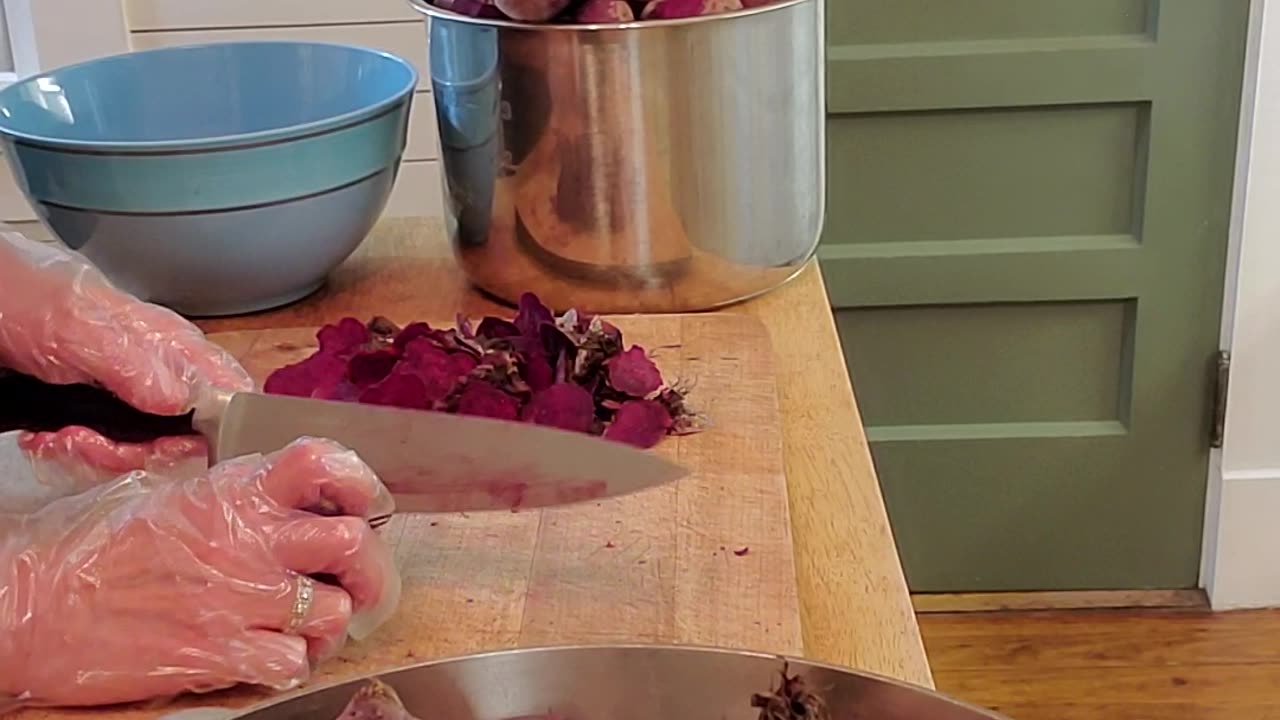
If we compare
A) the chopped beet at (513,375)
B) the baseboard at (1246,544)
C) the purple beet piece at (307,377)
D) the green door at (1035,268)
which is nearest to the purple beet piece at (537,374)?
the chopped beet at (513,375)

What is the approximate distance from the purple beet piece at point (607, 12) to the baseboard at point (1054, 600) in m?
1.32

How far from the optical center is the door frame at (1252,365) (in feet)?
6.11

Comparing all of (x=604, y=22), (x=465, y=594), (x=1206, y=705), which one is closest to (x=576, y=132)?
(x=604, y=22)

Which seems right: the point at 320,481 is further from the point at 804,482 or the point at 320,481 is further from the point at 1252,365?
the point at 1252,365

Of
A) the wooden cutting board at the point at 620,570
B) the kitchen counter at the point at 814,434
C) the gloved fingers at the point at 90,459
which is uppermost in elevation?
the gloved fingers at the point at 90,459

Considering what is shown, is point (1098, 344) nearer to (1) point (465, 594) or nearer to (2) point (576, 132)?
(2) point (576, 132)

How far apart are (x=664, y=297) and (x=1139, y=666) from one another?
A: 1180 millimetres

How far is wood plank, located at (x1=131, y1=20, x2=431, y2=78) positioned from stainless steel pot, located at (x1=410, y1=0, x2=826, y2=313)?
70cm

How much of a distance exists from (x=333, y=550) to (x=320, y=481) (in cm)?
3

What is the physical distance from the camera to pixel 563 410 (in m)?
0.89

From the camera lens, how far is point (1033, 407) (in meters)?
2.04

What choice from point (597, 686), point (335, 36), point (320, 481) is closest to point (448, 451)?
point (320, 481)

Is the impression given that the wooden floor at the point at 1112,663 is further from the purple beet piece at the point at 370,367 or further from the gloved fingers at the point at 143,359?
the gloved fingers at the point at 143,359

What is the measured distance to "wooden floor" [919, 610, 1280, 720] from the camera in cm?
187
